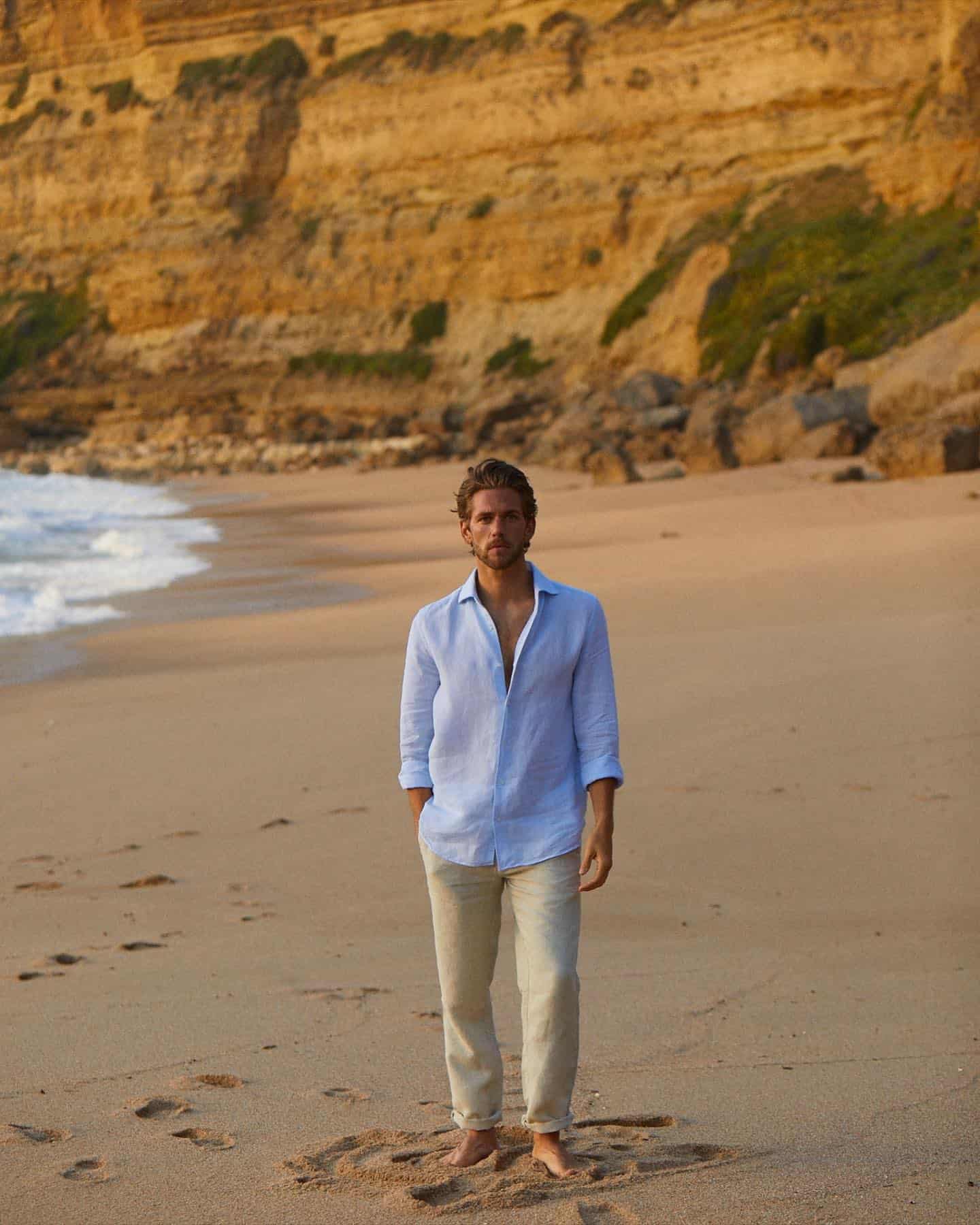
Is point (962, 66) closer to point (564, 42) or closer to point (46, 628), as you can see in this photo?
point (564, 42)

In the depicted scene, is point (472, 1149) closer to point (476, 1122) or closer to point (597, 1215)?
point (476, 1122)

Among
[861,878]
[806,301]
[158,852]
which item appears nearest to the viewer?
[861,878]

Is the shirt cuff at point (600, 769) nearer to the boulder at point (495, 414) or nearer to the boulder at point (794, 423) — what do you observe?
the boulder at point (794, 423)

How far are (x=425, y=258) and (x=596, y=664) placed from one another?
51.5m

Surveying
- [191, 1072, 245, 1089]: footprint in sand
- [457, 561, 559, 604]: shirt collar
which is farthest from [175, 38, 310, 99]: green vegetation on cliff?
[457, 561, 559, 604]: shirt collar

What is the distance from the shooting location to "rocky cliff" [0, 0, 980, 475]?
38500mm

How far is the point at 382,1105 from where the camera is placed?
343cm

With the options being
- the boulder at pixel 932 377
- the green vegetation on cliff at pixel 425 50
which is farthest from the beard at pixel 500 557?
the green vegetation on cliff at pixel 425 50

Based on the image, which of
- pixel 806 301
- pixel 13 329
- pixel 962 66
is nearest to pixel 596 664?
pixel 806 301

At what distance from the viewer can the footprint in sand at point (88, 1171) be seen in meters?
2.96

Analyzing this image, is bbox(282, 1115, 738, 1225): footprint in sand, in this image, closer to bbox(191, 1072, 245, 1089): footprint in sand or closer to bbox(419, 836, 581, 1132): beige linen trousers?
bbox(419, 836, 581, 1132): beige linen trousers

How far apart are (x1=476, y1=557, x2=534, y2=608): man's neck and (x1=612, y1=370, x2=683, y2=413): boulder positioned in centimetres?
2884

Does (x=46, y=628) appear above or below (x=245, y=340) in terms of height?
below

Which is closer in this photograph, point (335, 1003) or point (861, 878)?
point (335, 1003)
